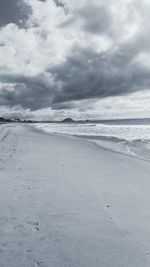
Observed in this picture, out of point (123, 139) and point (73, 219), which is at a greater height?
point (73, 219)

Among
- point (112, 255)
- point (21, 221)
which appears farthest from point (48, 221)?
point (112, 255)

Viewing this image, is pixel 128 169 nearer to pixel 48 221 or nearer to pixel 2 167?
pixel 2 167

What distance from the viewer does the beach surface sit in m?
4.79

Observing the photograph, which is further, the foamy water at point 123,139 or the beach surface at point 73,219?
the foamy water at point 123,139

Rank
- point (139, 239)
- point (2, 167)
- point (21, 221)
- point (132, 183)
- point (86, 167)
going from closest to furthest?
1. point (139, 239)
2. point (21, 221)
3. point (132, 183)
4. point (2, 167)
5. point (86, 167)

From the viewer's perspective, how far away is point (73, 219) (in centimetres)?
647

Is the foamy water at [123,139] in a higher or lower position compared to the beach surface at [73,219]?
lower

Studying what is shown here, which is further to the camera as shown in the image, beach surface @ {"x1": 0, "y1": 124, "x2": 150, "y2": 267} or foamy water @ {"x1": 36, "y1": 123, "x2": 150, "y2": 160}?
foamy water @ {"x1": 36, "y1": 123, "x2": 150, "y2": 160}

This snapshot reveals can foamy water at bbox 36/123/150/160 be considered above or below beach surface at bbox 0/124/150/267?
below

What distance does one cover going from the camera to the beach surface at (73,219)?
4793 millimetres

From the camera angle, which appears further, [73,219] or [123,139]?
[123,139]

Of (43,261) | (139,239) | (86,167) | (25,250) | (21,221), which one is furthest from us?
(86,167)

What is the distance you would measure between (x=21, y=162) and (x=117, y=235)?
8.79m

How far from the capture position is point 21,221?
6.22 metres
